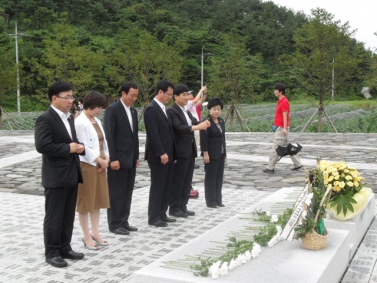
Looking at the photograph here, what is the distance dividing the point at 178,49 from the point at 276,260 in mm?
29748

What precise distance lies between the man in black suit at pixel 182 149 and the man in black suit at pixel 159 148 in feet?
0.73

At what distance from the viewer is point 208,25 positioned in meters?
60.7

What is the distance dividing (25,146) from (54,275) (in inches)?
445

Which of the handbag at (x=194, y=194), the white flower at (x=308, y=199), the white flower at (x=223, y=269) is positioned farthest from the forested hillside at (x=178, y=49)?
the white flower at (x=223, y=269)

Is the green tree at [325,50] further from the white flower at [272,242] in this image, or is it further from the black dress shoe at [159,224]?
the white flower at [272,242]

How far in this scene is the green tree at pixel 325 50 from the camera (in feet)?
73.5

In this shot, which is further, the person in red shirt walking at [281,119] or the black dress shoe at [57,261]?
the person in red shirt walking at [281,119]

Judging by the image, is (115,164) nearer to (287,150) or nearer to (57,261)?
(57,261)

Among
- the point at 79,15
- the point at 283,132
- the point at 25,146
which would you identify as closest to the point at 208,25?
the point at 79,15

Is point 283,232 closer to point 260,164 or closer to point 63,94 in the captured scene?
point 63,94

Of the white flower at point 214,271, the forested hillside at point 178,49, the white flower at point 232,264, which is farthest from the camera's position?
the forested hillside at point 178,49

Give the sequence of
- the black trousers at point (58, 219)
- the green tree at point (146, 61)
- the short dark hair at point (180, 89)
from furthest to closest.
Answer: the green tree at point (146, 61), the short dark hair at point (180, 89), the black trousers at point (58, 219)

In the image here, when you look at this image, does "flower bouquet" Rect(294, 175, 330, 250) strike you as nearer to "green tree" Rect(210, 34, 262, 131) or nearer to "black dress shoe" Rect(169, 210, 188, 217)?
"black dress shoe" Rect(169, 210, 188, 217)

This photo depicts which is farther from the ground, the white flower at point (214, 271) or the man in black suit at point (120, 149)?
the man in black suit at point (120, 149)
